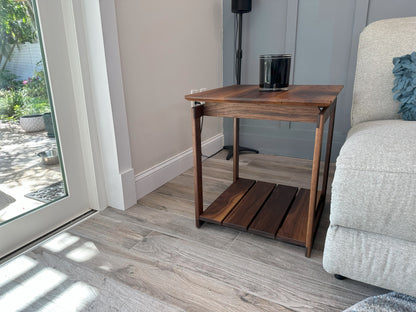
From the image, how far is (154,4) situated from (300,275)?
1.37 m

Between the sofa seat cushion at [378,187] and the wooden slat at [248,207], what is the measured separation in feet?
1.39

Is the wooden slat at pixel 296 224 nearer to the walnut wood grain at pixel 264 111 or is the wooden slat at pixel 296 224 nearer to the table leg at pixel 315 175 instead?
the table leg at pixel 315 175

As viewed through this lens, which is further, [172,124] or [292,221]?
[172,124]

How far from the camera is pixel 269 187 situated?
4.76 feet

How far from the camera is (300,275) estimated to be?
941 mm

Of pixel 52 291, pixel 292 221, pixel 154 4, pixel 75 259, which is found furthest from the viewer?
pixel 154 4

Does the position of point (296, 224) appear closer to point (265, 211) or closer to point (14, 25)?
point (265, 211)

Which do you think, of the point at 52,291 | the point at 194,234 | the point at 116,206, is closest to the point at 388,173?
the point at 194,234

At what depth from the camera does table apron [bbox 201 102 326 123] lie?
913 millimetres

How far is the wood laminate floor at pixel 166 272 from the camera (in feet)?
2.76

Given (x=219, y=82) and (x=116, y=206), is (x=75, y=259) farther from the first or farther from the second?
(x=219, y=82)

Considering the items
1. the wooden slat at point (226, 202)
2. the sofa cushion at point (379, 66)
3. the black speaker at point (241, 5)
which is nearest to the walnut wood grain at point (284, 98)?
the sofa cushion at point (379, 66)

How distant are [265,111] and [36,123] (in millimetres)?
881

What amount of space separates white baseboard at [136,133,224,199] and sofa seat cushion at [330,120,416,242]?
0.97 meters
